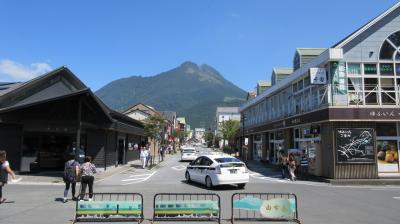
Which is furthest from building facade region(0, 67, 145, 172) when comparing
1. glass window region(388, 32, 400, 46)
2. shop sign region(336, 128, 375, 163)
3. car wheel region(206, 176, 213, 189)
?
glass window region(388, 32, 400, 46)

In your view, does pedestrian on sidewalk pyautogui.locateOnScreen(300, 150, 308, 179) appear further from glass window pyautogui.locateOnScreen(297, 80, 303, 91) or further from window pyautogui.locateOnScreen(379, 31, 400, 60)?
window pyautogui.locateOnScreen(379, 31, 400, 60)

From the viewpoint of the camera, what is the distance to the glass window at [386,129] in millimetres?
22938

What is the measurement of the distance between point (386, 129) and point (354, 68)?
421cm

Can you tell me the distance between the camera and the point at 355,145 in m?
21.9

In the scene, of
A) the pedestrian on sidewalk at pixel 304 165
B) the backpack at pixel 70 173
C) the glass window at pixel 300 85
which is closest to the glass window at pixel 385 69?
the glass window at pixel 300 85

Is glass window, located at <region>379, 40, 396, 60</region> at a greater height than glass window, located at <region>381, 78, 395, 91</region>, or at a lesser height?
greater

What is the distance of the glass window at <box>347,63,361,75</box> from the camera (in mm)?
23844

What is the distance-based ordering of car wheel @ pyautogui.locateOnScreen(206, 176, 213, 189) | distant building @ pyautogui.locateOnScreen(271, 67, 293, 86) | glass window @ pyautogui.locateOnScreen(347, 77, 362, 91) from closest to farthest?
car wheel @ pyautogui.locateOnScreen(206, 176, 213, 189) → glass window @ pyautogui.locateOnScreen(347, 77, 362, 91) → distant building @ pyautogui.locateOnScreen(271, 67, 293, 86)

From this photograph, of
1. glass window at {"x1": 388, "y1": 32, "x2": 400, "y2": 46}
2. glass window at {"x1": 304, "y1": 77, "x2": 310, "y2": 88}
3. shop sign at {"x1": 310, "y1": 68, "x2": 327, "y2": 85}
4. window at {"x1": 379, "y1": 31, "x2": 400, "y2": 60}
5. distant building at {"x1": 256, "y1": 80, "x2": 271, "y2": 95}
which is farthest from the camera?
distant building at {"x1": 256, "y1": 80, "x2": 271, "y2": 95}

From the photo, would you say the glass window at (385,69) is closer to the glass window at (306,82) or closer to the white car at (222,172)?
the glass window at (306,82)

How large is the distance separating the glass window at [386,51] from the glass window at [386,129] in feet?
14.0

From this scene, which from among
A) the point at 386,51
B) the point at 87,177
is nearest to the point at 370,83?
the point at 386,51

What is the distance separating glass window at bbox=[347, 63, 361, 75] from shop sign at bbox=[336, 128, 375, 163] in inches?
154

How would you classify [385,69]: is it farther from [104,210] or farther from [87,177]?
[104,210]
